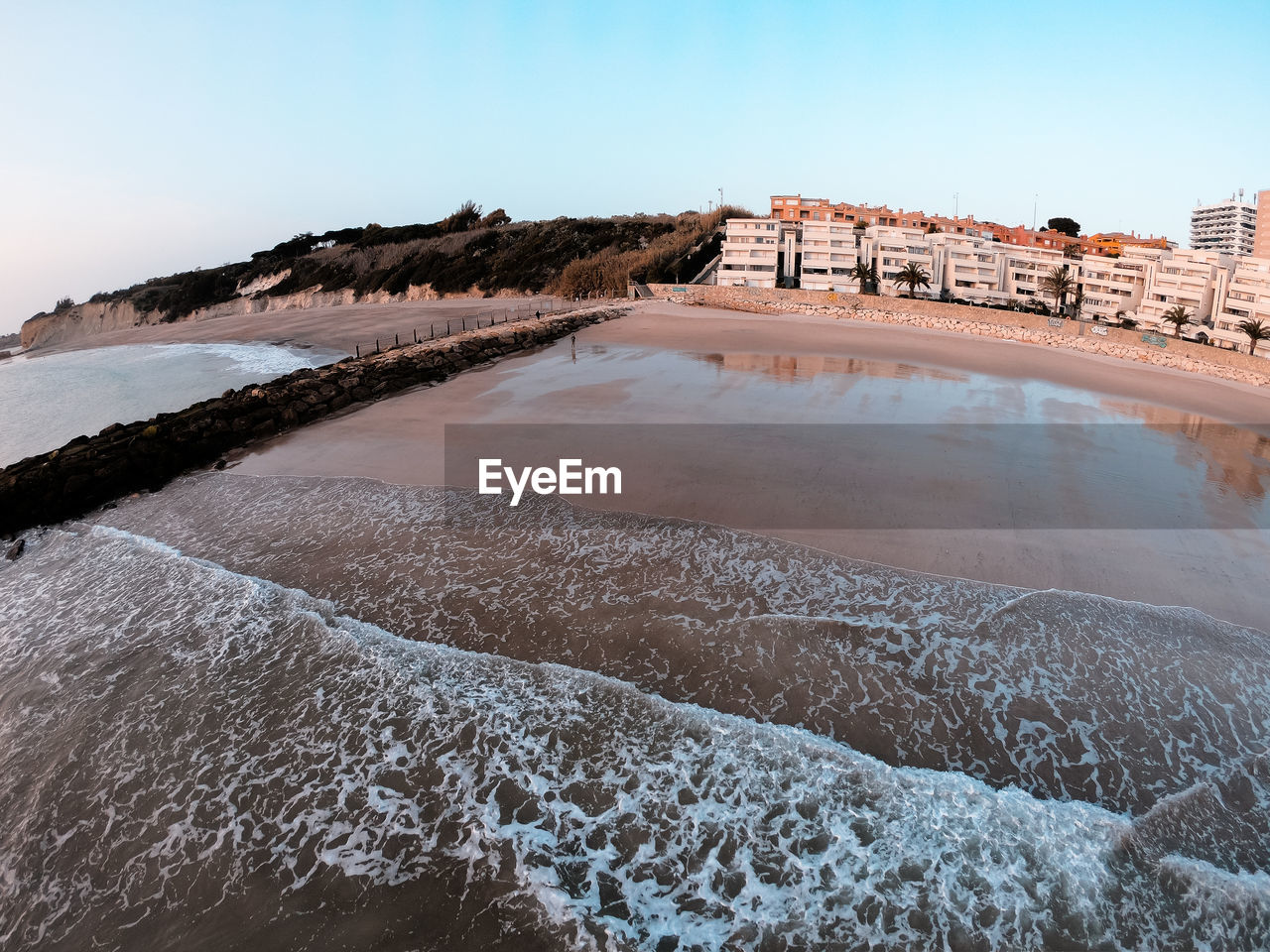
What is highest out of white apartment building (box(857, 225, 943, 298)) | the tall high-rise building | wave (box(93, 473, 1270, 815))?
the tall high-rise building

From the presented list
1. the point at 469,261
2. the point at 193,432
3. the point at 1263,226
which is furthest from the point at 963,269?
the point at 1263,226

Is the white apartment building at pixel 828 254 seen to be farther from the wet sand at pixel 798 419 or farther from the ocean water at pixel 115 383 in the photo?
the ocean water at pixel 115 383

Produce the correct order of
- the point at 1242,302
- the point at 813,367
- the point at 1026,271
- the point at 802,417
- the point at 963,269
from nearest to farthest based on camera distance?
the point at 802,417 < the point at 813,367 < the point at 1242,302 < the point at 963,269 < the point at 1026,271

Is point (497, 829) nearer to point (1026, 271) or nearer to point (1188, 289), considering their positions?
point (1188, 289)

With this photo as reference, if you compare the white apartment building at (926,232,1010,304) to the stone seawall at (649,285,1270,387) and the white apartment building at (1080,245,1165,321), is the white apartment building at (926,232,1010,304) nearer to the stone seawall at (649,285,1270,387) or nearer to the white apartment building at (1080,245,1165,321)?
the white apartment building at (1080,245,1165,321)

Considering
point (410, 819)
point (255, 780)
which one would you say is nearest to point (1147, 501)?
point (410, 819)

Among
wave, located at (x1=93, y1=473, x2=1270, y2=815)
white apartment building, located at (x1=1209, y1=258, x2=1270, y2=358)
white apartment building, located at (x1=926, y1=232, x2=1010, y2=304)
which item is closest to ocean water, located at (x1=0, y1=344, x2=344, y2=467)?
wave, located at (x1=93, y1=473, x2=1270, y2=815)
